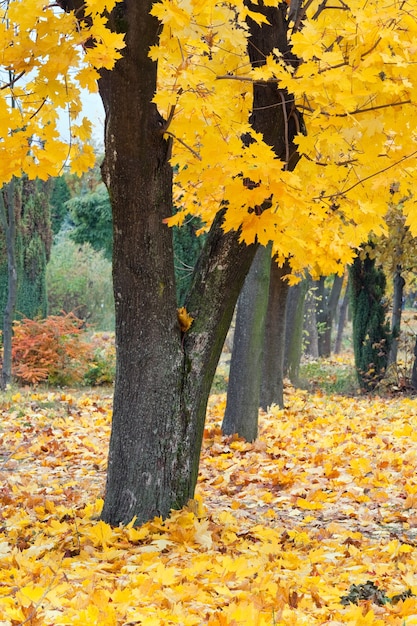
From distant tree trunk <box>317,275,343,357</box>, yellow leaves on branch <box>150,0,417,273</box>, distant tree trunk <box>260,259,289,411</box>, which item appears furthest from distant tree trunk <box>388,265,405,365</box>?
yellow leaves on branch <box>150,0,417,273</box>

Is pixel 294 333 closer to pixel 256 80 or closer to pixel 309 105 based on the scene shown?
pixel 309 105

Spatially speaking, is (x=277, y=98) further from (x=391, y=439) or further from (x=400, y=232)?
(x=400, y=232)

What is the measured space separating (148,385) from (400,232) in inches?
344

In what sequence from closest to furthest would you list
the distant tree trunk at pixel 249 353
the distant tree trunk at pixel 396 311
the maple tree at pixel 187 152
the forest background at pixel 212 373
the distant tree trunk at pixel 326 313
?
the forest background at pixel 212 373
the maple tree at pixel 187 152
the distant tree trunk at pixel 249 353
the distant tree trunk at pixel 396 311
the distant tree trunk at pixel 326 313

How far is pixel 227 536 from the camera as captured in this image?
13.3 feet

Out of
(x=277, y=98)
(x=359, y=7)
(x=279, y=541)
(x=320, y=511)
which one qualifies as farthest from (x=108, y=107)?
(x=320, y=511)

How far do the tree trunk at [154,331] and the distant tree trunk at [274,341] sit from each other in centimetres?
526

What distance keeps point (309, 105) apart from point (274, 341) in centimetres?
572

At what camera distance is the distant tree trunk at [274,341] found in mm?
9586

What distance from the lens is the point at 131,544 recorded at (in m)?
3.87

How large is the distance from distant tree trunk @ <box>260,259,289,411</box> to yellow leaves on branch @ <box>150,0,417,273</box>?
4981mm

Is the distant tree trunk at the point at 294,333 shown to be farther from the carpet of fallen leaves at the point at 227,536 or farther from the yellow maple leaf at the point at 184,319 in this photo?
the yellow maple leaf at the point at 184,319

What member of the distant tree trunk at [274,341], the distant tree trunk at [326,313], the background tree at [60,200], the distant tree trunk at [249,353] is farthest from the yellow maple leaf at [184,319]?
the background tree at [60,200]

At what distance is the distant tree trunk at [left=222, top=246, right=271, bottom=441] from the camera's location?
7.42 meters
